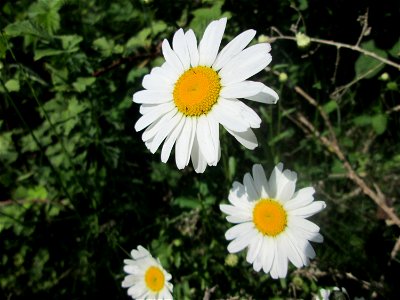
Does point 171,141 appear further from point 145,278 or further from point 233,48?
point 145,278

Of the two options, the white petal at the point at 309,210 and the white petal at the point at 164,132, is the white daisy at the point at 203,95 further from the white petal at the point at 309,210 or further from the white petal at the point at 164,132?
the white petal at the point at 309,210

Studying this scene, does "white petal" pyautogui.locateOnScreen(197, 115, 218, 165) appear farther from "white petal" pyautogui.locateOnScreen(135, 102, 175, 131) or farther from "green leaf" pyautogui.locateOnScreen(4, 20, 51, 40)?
"green leaf" pyautogui.locateOnScreen(4, 20, 51, 40)

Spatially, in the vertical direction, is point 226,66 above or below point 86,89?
above

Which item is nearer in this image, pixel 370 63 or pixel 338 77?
pixel 370 63

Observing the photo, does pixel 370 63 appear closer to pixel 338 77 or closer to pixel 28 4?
pixel 338 77

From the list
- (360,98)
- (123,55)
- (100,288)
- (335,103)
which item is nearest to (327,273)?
(335,103)

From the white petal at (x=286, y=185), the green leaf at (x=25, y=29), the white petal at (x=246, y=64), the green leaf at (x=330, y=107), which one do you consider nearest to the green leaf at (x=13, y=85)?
the green leaf at (x=25, y=29)

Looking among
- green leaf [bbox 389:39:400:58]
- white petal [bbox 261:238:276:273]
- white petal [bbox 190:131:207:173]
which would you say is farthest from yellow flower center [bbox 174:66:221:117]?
green leaf [bbox 389:39:400:58]
